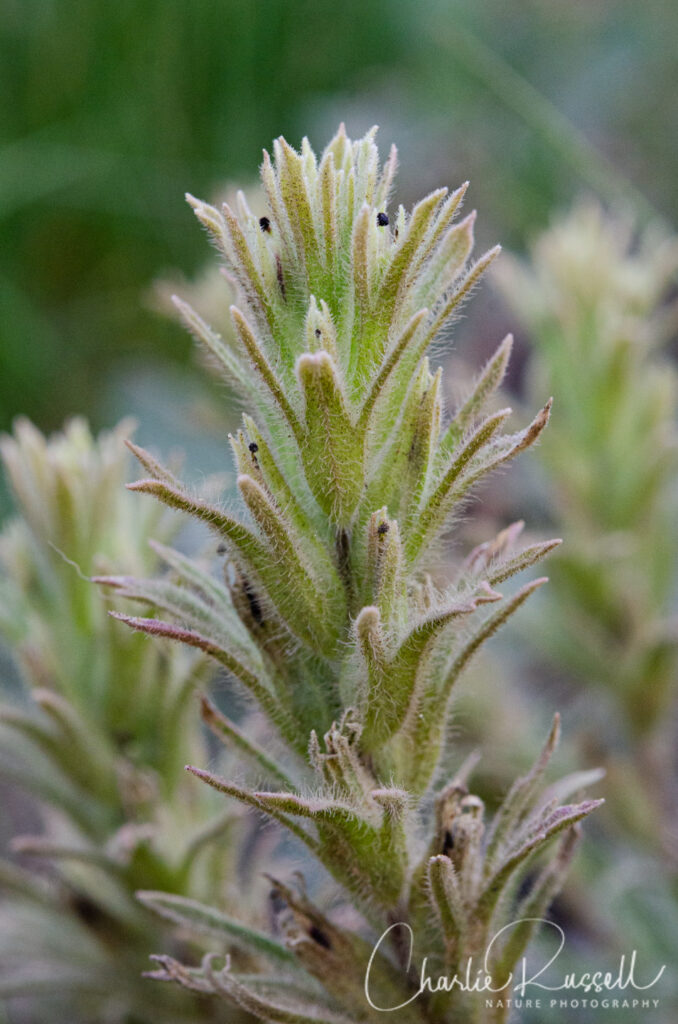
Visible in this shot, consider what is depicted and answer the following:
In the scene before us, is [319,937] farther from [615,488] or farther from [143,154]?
[143,154]

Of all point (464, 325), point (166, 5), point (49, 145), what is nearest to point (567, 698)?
point (464, 325)

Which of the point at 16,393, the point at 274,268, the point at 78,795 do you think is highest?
the point at 16,393

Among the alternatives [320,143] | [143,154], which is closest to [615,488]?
[320,143]

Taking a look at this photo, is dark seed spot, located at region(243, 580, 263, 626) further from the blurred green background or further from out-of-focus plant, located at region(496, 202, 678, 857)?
the blurred green background

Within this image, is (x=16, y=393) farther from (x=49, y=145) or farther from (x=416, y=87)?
(x=416, y=87)

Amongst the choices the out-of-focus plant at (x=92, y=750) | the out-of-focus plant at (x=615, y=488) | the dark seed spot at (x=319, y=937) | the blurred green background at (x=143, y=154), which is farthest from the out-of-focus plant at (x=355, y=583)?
the blurred green background at (x=143, y=154)

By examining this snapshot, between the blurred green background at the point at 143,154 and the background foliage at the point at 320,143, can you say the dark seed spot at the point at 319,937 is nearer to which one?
the background foliage at the point at 320,143
